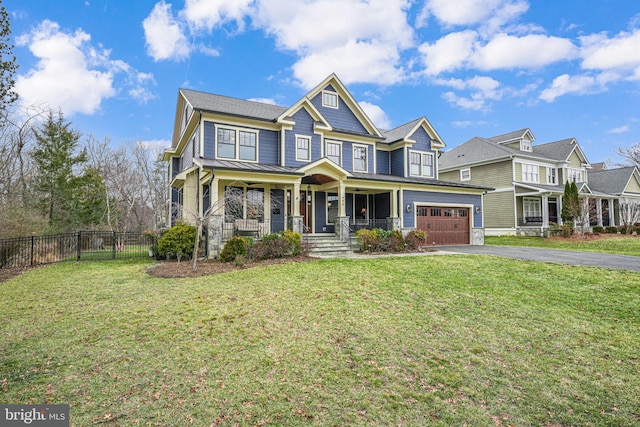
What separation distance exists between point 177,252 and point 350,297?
332 inches

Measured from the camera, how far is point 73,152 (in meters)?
25.5

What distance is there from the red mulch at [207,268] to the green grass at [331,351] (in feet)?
4.97

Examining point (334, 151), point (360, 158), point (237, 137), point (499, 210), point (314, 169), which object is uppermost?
point (237, 137)

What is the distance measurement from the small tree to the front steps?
18826mm

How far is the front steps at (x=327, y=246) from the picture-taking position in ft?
44.7

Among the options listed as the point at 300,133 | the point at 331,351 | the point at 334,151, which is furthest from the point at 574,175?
the point at 331,351

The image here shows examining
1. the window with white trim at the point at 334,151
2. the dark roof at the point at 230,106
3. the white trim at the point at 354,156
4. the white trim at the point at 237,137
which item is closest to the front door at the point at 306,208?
the window with white trim at the point at 334,151

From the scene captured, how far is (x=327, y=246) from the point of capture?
1445 cm

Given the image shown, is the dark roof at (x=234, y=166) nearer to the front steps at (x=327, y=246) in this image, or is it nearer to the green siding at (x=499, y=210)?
the front steps at (x=327, y=246)

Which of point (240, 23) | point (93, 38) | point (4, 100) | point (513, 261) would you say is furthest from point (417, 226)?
point (93, 38)

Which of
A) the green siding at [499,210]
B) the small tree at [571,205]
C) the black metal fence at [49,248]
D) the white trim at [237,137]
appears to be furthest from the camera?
the green siding at [499,210]

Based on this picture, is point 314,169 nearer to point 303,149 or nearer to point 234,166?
point 303,149

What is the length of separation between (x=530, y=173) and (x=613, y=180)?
1376 centimetres

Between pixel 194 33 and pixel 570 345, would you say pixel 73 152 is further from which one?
pixel 570 345
